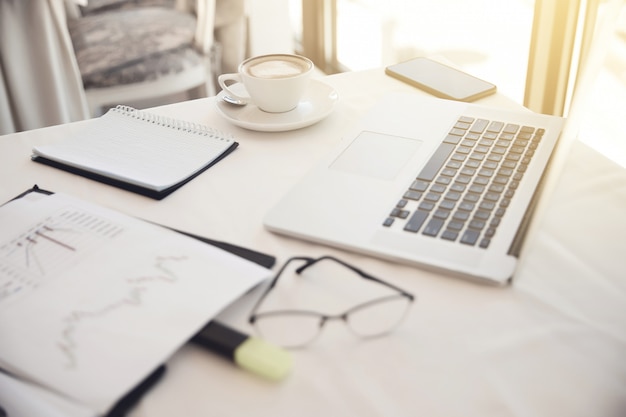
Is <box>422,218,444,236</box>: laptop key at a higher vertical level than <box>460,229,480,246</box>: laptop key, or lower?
higher

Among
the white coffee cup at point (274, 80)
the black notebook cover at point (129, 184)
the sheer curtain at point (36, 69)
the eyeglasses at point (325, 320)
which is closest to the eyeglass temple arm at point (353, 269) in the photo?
the eyeglasses at point (325, 320)

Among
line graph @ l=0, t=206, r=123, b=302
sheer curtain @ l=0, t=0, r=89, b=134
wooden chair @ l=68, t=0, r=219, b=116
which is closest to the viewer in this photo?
line graph @ l=0, t=206, r=123, b=302

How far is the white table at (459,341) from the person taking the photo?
1.59 feet

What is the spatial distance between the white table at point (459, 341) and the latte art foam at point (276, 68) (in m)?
0.22

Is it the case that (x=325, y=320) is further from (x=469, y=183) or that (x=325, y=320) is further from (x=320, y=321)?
(x=469, y=183)

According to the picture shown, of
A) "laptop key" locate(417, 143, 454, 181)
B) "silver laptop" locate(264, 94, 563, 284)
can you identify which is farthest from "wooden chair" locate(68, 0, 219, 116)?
"laptop key" locate(417, 143, 454, 181)

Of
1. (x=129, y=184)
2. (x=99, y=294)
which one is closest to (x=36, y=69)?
(x=129, y=184)

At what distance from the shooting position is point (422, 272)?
0.62 metres

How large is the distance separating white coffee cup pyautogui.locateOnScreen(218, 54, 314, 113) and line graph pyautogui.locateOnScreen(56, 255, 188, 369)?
355mm

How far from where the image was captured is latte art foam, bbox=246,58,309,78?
91 centimetres

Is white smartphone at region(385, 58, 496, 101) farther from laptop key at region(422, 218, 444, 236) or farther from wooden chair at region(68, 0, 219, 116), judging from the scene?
wooden chair at region(68, 0, 219, 116)

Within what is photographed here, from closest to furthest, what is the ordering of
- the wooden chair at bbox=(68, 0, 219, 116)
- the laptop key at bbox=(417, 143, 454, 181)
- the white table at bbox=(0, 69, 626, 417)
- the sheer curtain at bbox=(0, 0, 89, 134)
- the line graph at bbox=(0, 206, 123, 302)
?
1. the white table at bbox=(0, 69, 626, 417)
2. the line graph at bbox=(0, 206, 123, 302)
3. the laptop key at bbox=(417, 143, 454, 181)
4. the sheer curtain at bbox=(0, 0, 89, 134)
5. the wooden chair at bbox=(68, 0, 219, 116)

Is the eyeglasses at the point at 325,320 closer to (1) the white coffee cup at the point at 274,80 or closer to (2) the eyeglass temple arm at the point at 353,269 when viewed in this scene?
(2) the eyeglass temple arm at the point at 353,269

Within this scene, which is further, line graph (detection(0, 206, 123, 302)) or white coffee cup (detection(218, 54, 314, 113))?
white coffee cup (detection(218, 54, 314, 113))
